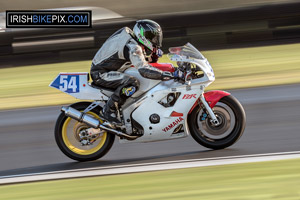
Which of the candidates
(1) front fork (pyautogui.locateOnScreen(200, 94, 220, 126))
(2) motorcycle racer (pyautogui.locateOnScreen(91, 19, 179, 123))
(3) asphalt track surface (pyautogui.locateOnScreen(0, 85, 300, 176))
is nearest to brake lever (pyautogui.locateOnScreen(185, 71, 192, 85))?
(2) motorcycle racer (pyautogui.locateOnScreen(91, 19, 179, 123))

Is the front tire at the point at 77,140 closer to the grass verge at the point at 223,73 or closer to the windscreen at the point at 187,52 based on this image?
the windscreen at the point at 187,52

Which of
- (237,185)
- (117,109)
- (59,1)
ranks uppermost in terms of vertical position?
(59,1)

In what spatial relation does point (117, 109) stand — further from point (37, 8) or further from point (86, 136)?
point (37, 8)

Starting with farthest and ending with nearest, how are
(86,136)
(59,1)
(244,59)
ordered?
(59,1), (244,59), (86,136)

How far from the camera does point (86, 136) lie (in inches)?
291

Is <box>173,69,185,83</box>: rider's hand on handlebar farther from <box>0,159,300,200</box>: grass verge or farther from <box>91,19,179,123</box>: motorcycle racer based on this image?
<box>0,159,300,200</box>: grass verge

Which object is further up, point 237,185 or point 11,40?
point 11,40

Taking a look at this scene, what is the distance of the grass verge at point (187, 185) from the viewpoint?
5.75 meters

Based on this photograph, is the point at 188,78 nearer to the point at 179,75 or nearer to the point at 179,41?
the point at 179,75

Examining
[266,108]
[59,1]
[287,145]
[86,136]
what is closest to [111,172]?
[86,136]

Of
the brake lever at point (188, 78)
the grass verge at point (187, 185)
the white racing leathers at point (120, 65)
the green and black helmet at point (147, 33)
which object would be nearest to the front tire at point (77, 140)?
the white racing leathers at point (120, 65)

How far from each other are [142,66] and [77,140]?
1201mm

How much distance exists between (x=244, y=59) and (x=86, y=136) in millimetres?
8168

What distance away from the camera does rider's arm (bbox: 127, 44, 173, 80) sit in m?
7.10
